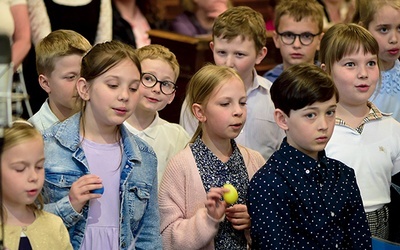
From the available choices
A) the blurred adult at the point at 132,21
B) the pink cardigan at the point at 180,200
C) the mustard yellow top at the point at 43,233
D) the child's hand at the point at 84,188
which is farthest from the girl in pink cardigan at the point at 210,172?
the blurred adult at the point at 132,21

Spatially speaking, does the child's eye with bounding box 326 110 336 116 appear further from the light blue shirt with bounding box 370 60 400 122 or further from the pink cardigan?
the light blue shirt with bounding box 370 60 400 122

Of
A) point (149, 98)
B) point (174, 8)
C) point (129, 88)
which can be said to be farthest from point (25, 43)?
point (174, 8)

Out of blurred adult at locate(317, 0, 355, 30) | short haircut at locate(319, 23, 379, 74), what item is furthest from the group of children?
blurred adult at locate(317, 0, 355, 30)

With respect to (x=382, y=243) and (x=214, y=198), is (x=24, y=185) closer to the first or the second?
(x=214, y=198)

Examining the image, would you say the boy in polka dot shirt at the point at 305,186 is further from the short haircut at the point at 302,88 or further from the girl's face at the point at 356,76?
the girl's face at the point at 356,76

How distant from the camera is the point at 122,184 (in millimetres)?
3229

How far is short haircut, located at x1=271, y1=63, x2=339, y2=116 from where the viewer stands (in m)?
3.28

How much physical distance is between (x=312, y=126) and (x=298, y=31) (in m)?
1.55

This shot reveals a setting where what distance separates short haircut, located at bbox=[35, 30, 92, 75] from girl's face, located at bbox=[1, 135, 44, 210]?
3.07 feet

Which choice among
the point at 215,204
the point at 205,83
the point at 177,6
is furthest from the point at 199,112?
the point at 177,6

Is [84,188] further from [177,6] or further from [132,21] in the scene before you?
[177,6]

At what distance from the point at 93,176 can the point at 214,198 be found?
0.45 m

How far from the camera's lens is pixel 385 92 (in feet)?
14.5

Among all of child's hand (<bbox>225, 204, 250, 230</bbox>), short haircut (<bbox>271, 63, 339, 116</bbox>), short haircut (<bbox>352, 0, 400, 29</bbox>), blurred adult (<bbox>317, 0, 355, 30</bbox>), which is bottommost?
child's hand (<bbox>225, 204, 250, 230</bbox>)
